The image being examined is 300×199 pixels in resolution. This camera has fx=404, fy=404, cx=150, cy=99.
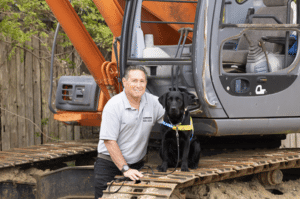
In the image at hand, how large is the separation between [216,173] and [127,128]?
796 mm

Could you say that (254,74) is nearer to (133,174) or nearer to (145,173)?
(145,173)

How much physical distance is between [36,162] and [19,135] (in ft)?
7.46

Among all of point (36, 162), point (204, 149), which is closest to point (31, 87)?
point (36, 162)

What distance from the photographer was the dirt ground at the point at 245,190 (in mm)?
3529

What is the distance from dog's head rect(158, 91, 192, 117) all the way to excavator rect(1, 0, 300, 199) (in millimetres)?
228

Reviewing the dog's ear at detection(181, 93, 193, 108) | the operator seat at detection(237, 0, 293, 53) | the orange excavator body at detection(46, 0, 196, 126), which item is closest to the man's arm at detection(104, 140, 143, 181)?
the dog's ear at detection(181, 93, 193, 108)

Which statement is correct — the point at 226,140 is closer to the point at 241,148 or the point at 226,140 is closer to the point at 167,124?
the point at 241,148

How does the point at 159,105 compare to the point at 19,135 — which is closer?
the point at 159,105

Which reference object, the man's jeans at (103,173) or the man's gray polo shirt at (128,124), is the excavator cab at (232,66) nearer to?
the man's gray polo shirt at (128,124)

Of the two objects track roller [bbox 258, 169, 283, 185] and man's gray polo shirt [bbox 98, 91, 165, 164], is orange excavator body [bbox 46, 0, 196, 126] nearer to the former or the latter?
man's gray polo shirt [bbox 98, 91, 165, 164]

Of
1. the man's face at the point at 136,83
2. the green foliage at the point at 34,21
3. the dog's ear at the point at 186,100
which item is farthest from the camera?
the green foliage at the point at 34,21

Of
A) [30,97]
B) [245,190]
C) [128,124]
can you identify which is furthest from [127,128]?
[30,97]

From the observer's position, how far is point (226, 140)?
4316 millimetres

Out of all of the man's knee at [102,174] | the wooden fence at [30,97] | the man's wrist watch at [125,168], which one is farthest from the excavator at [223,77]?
the wooden fence at [30,97]
